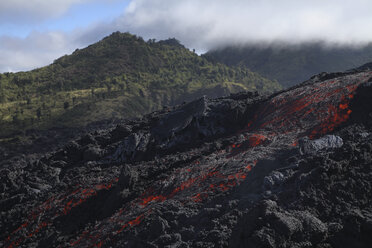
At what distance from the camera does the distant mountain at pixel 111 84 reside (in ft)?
231

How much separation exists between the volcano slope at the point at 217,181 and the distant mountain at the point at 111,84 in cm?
4460

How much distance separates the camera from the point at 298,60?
471 ft

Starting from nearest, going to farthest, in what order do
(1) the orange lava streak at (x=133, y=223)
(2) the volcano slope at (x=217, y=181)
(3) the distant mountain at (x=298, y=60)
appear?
(2) the volcano slope at (x=217, y=181)
(1) the orange lava streak at (x=133, y=223)
(3) the distant mountain at (x=298, y=60)

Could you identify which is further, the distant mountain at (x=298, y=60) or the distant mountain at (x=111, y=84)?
the distant mountain at (x=298, y=60)

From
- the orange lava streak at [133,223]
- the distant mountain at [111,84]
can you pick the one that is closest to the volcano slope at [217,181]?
the orange lava streak at [133,223]

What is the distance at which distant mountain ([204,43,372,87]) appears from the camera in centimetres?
12862

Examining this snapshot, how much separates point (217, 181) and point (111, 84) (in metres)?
79.8

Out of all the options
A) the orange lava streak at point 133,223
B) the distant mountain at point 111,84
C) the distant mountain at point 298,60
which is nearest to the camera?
the orange lava streak at point 133,223

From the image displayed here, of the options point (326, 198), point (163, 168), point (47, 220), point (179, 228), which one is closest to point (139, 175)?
point (163, 168)

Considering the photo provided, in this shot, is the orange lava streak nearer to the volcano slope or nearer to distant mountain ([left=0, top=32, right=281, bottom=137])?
the volcano slope

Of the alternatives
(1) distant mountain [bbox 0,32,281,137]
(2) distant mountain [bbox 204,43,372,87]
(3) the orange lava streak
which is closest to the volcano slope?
(3) the orange lava streak

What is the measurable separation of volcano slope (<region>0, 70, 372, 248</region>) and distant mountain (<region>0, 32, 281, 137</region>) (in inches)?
1756

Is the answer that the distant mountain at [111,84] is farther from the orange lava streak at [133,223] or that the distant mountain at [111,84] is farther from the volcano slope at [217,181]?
the orange lava streak at [133,223]

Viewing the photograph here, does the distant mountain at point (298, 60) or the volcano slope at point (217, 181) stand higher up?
the distant mountain at point (298, 60)
